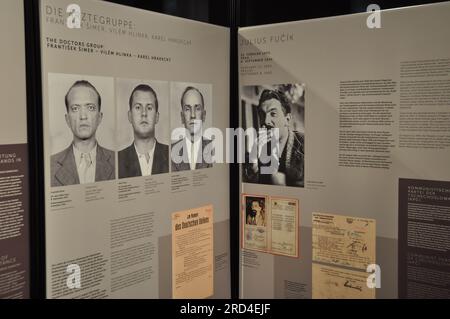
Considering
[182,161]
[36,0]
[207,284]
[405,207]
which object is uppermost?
[36,0]

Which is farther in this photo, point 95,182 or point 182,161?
point 182,161

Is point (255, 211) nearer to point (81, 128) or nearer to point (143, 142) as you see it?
point (143, 142)

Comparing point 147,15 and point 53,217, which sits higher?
point 147,15

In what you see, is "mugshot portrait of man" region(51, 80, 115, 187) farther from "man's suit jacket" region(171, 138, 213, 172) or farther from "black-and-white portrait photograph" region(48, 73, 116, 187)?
"man's suit jacket" region(171, 138, 213, 172)

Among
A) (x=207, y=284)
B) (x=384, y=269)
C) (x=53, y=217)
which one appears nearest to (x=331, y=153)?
(x=384, y=269)

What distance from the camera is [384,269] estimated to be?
5.92 ft

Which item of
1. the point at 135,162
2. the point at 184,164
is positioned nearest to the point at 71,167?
the point at 135,162

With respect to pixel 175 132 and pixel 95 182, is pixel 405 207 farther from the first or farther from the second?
pixel 95 182

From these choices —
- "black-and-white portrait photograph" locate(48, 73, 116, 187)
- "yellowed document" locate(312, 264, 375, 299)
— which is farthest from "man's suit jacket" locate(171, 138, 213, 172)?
"yellowed document" locate(312, 264, 375, 299)

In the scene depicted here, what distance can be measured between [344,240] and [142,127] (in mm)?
855

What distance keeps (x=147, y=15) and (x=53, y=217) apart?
0.76m

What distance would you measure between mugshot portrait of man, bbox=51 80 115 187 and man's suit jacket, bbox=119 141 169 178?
6 centimetres

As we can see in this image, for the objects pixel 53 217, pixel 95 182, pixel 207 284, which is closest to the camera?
pixel 53 217

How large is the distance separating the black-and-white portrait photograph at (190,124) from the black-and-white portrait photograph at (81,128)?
0.29 meters
